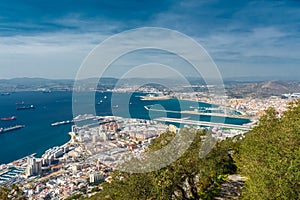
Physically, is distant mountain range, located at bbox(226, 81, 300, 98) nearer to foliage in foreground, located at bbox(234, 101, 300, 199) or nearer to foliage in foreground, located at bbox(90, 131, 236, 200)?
foliage in foreground, located at bbox(90, 131, 236, 200)

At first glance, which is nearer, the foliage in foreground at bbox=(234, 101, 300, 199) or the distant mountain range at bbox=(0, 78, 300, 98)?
the foliage in foreground at bbox=(234, 101, 300, 199)

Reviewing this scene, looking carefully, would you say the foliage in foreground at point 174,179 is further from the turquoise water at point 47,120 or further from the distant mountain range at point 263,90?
the distant mountain range at point 263,90

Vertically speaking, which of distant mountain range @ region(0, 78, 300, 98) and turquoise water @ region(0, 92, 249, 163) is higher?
distant mountain range @ region(0, 78, 300, 98)

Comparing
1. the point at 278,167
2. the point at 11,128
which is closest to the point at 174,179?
the point at 278,167

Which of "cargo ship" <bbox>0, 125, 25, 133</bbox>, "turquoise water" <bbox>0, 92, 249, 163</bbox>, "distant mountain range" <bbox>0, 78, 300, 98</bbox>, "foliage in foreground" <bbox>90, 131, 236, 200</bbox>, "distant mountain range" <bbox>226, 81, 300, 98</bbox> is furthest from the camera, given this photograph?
"distant mountain range" <bbox>226, 81, 300, 98</bbox>

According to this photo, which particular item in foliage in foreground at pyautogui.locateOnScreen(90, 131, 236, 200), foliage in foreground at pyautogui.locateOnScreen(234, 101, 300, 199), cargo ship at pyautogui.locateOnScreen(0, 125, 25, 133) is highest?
foliage in foreground at pyautogui.locateOnScreen(234, 101, 300, 199)

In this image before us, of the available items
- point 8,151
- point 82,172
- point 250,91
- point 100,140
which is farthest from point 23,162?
point 250,91

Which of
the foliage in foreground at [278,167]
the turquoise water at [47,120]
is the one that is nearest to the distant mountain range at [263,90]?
the turquoise water at [47,120]

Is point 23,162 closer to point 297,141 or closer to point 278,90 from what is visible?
point 297,141

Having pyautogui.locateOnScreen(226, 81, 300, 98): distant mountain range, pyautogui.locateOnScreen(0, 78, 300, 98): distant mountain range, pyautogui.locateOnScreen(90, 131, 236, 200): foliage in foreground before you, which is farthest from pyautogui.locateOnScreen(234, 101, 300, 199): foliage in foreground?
pyautogui.locateOnScreen(226, 81, 300, 98): distant mountain range

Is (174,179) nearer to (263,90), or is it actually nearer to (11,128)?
(11,128)

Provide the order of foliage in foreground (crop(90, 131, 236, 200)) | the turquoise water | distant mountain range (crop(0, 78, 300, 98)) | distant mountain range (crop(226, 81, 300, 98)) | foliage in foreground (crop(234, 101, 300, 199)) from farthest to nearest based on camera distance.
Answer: distant mountain range (crop(226, 81, 300, 98)), distant mountain range (crop(0, 78, 300, 98)), the turquoise water, foliage in foreground (crop(90, 131, 236, 200)), foliage in foreground (crop(234, 101, 300, 199))
